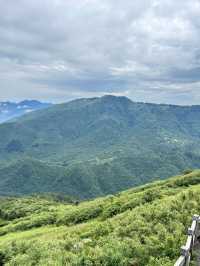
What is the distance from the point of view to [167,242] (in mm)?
24000

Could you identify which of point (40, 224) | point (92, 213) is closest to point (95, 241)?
point (92, 213)

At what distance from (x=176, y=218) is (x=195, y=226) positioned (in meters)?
5.96

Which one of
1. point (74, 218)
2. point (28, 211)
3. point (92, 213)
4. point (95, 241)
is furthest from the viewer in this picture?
point (28, 211)

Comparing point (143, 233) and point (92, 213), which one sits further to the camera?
point (92, 213)

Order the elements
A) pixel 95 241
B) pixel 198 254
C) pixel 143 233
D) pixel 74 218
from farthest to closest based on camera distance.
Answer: pixel 74 218 → pixel 95 241 → pixel 143 233 → pixel 198 254

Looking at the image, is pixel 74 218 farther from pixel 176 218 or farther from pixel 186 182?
pixel 176 218

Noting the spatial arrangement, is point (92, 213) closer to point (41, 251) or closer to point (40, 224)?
point (40, 224)

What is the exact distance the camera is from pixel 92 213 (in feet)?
205

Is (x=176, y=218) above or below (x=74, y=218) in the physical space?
above

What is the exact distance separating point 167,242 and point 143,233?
2.89m

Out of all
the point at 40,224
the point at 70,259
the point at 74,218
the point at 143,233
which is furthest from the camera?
the point at 40,224

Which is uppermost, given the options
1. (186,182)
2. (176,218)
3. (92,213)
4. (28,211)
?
(176,218)

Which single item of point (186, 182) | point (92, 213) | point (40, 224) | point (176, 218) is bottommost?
point (40, 224)

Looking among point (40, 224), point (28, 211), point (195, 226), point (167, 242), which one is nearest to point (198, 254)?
point (195, 226)
